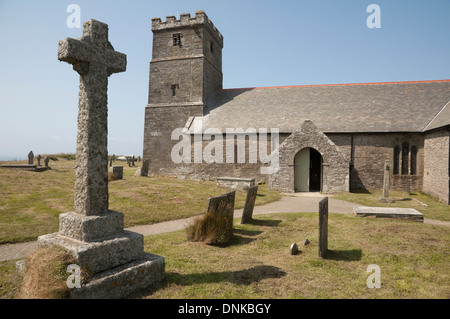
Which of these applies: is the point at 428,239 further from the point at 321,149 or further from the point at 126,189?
the point at 126,189

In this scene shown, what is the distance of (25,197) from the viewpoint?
36.2 ft

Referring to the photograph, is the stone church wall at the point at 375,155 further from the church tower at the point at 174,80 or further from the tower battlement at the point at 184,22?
the tower battlement at the point at 184,22

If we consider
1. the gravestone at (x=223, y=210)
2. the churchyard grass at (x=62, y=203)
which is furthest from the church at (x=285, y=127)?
the gravestone at (x=223, y=210)

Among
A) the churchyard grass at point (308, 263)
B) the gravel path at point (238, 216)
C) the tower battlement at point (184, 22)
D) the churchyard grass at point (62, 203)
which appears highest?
the tower battlement at point (184, 22)

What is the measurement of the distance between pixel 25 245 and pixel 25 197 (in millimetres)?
5705

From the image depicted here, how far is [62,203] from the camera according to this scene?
10617 millimetres

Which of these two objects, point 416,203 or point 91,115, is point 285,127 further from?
point 91,115

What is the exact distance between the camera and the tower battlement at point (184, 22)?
2347 cm

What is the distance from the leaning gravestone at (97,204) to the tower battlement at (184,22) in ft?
70.6

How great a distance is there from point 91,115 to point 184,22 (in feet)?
74.9

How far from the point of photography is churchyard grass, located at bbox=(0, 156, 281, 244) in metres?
7.82

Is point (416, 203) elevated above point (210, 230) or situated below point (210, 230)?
below

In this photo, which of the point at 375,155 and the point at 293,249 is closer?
the point at 293,249

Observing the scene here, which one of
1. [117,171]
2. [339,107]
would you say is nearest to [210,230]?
[117,171]
